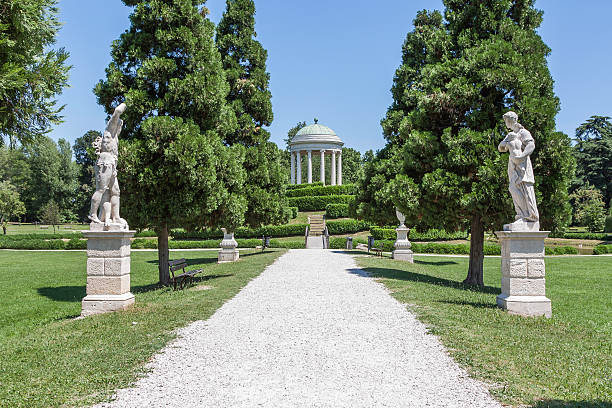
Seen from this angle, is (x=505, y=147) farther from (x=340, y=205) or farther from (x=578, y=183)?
(x=578, y=183)

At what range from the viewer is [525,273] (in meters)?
7.94

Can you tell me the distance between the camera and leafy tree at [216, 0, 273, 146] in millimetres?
18922

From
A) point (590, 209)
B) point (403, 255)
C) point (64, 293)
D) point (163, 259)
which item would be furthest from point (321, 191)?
point (64, 293)

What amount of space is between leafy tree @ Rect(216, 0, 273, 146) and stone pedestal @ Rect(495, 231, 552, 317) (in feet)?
42.7

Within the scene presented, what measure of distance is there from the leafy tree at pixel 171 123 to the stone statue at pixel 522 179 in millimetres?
7164

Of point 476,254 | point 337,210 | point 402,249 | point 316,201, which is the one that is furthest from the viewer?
point 316,201

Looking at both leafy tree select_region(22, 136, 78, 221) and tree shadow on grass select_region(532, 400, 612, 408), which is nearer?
tree shadow on grass select_region(532, 400, 612, 408)

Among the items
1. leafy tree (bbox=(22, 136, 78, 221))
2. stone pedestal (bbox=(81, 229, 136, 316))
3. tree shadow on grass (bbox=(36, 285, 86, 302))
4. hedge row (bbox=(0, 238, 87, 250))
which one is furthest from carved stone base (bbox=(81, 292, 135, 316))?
leafy tree (bbox=(22, 136, 78, 221))

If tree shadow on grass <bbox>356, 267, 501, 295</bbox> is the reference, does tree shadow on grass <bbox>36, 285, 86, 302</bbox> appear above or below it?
below

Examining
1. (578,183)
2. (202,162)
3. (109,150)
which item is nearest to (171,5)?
(202,162)

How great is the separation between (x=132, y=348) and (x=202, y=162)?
637 centimetres

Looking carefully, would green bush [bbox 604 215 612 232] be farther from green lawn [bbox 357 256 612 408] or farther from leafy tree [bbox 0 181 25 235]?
leafy tree [bbox 0 181 25 235]

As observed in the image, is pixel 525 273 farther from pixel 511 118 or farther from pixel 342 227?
pixel 342 227

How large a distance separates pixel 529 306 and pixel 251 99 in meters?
14.5
